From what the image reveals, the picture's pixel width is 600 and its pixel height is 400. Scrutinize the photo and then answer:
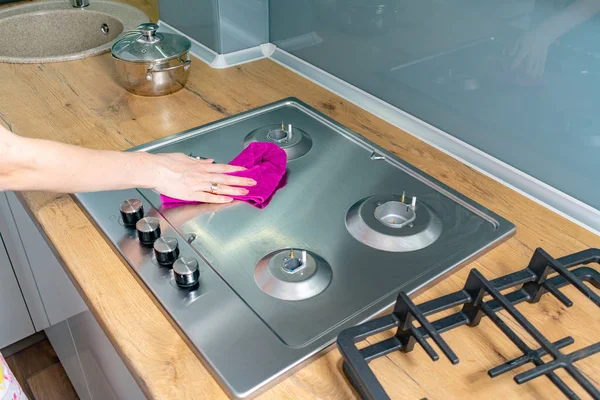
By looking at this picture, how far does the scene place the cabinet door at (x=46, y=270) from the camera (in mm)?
1039

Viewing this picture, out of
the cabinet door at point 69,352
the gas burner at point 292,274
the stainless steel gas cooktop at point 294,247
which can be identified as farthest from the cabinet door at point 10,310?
the gas burner at point 292,274

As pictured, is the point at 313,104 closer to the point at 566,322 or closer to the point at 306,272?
the point at 306,272

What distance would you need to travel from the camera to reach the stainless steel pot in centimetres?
123

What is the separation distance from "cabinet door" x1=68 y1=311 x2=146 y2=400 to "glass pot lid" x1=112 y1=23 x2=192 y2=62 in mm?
570

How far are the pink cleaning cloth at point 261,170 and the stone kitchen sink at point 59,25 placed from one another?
0.79 meters

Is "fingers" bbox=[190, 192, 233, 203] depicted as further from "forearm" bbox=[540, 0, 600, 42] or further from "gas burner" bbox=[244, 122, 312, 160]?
"forearm" bbox=[540, 0, 600, 42]

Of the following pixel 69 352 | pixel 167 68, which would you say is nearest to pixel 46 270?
pixel 69 352

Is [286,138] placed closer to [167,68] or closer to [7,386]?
[167,68]

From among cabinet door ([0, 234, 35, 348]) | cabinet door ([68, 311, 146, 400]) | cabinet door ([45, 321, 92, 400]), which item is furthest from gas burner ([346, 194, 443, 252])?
cabinet door ([0, 234, 35, 348])

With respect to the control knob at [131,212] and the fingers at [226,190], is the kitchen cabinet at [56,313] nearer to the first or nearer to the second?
the control knob at [131,212]

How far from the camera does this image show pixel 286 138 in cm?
113

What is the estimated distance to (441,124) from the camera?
1.10 m

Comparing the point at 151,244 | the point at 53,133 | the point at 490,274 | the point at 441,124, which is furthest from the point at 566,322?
the point at 53,133

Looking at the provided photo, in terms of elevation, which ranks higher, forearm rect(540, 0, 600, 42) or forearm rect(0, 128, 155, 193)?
forearm rect(540, 0, 600, 42)
